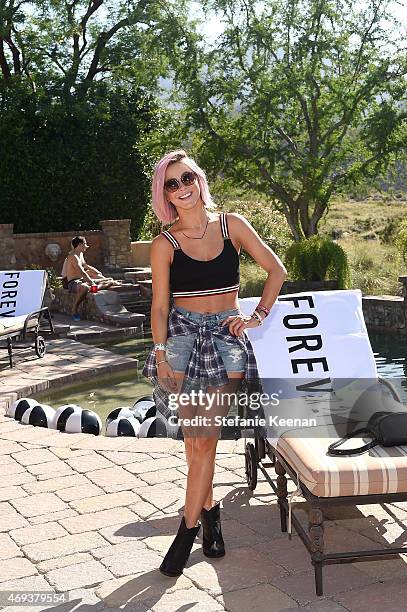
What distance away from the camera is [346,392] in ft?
14.8

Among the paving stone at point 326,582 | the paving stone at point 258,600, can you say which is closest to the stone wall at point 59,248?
the paving stone at point 326,582

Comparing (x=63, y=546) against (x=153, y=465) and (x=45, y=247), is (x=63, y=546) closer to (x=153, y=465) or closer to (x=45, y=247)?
(x=153, y=465)

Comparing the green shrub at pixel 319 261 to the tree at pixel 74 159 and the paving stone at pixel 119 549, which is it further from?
the paving stone at pixel 119 549

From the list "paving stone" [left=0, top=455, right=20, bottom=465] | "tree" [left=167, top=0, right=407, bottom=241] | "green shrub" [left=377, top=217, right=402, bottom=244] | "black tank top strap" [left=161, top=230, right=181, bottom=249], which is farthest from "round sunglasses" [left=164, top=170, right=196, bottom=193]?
"green shrub" [left=377, top=217, right=402, bottom=244]

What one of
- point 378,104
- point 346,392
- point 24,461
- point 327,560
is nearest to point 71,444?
point 24,461

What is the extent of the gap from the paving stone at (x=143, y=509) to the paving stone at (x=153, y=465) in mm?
534

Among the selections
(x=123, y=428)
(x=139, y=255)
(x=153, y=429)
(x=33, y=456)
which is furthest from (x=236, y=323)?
(x=139, y=255)

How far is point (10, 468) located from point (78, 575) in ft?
5.70

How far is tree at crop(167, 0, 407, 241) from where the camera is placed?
1731cm

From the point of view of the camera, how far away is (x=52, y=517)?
4246 mm

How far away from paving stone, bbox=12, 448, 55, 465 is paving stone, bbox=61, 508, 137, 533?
3.57ft

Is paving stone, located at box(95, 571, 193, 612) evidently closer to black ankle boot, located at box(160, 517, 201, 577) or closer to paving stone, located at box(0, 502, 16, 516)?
black ankle boot, located at box(160, 517, 201, 577)

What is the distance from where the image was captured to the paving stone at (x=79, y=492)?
4.53m

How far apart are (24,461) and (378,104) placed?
14.4 meters
